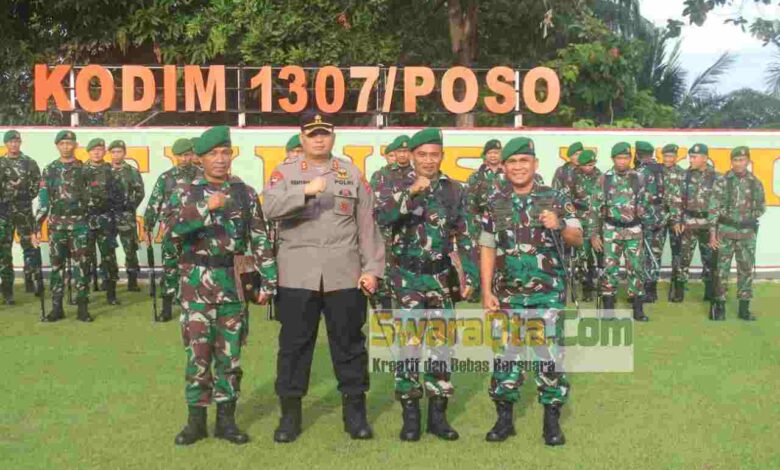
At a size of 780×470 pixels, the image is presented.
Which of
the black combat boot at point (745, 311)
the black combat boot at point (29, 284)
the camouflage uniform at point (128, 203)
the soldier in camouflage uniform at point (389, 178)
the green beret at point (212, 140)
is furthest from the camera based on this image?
the black combat boot at point (29, 284)

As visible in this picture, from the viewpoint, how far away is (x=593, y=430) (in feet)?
22.4

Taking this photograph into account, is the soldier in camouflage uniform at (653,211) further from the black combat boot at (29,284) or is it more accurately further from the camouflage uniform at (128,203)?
the black combat boot at (29,284)

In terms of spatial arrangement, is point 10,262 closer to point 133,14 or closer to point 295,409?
point 295,409

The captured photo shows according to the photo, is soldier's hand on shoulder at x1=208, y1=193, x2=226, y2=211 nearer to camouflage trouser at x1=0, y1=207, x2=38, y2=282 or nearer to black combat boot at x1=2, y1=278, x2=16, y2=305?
camouflage trouser at x1=0, y1=207, x2=38, y2=282

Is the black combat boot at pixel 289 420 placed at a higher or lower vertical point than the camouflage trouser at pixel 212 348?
lower

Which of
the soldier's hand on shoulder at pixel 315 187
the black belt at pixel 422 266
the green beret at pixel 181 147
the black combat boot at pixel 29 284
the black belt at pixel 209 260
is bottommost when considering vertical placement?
the black combat boot at pixel 29 284

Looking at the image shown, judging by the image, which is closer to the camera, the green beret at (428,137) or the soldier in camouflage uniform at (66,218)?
the green beret at (428,137)

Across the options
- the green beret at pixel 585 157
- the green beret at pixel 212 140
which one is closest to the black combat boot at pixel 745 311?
the green beret at pixel 585 157

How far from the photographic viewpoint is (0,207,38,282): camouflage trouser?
13.0 m

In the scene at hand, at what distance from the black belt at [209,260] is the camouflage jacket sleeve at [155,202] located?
5156 mm

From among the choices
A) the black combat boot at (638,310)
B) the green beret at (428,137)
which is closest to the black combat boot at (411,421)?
the green beret at (428,137)

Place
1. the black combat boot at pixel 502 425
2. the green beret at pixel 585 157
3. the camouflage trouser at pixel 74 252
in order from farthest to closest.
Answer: the green beret at pixel 585 157
the camouflage trouser at pixel 74 252
the black combat boot at pixel 502 425

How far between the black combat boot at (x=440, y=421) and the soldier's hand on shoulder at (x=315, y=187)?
5.53 ft

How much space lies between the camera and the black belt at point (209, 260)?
21.0 ft
